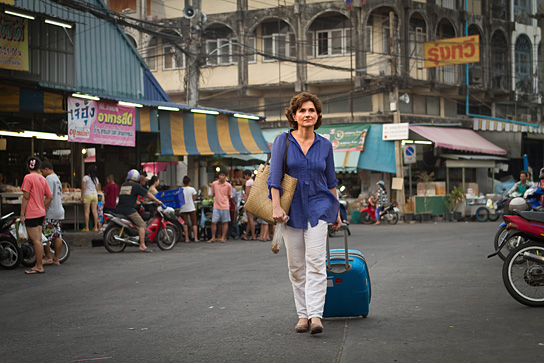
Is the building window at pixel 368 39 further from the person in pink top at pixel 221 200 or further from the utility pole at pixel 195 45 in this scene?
the person in pink top at pixel 221 200

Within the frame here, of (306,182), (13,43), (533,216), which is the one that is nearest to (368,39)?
(13,43)

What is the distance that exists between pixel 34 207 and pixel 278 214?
6.84m

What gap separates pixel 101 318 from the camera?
7.32 metres

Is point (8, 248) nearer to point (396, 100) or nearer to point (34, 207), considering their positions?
point (34, 207)

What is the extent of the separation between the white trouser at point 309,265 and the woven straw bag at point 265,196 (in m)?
0.22

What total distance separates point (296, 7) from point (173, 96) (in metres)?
8.13

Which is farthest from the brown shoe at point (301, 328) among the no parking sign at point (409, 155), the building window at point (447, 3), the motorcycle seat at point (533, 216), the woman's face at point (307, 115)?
the building window at point (447, 3)

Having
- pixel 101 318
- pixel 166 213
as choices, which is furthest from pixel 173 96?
pixel 101 318

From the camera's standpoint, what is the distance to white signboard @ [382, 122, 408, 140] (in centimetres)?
3012

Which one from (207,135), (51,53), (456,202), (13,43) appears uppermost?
(51,53)

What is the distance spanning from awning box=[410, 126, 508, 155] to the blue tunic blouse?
85.3 ft

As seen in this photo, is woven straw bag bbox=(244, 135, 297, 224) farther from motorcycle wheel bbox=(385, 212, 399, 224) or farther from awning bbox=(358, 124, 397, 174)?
awning bbox=(358, 124, 397, 174)

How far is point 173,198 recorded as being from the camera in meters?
19.3

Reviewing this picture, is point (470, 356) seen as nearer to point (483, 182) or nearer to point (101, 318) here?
point (101, 318)
